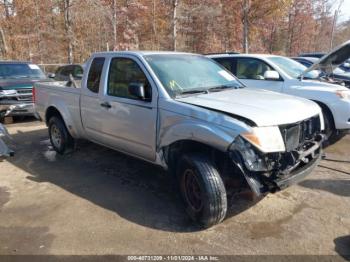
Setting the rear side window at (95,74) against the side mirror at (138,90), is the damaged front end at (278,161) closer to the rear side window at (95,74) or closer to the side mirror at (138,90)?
the side mirror at (138,90)

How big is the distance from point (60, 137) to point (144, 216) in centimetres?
294

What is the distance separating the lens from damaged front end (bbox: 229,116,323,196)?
3027mm

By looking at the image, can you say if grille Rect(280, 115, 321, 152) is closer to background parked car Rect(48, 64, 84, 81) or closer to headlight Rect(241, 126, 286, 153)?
headlight Rect(241, 126, 286, 153)

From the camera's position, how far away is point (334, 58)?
6227 millimetres

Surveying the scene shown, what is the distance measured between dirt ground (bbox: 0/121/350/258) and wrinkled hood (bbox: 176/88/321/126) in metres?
1.12

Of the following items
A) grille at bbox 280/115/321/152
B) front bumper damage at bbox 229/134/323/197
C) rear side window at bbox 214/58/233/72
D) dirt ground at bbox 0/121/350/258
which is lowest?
dirt ground at bbox 0/121/350/258

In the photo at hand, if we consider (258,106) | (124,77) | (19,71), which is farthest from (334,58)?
(19,71)

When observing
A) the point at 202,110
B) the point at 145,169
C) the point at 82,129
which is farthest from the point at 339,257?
the point at 82,129

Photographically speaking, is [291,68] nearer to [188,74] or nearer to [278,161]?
[188,74]

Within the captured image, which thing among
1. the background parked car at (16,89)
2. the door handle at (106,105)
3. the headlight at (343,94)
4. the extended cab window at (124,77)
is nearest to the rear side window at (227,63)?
the headlight at (343,94)

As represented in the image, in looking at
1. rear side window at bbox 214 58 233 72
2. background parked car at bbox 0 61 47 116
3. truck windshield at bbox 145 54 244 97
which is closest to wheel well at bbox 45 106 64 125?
truck windshield at bbox 145 54 244 97

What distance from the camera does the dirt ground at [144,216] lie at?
313 centimetres

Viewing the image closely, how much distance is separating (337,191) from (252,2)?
671 inches

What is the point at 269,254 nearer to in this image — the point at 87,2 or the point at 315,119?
the point at 315,119
